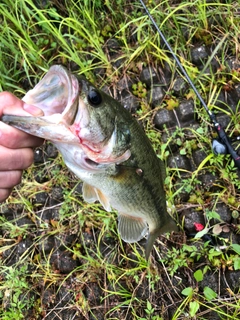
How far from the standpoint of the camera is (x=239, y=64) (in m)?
2.88

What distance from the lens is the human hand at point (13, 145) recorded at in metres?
1.55

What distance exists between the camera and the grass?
2658 millimetres

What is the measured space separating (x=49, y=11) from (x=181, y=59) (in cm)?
108

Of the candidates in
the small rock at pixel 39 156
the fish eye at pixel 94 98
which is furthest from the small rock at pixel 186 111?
the fish eye at pixel 94 98

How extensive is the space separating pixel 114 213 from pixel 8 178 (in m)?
1.22

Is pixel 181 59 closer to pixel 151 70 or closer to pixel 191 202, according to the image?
pixel 151 70

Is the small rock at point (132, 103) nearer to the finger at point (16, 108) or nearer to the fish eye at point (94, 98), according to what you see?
the fish eye at point (94, 98)

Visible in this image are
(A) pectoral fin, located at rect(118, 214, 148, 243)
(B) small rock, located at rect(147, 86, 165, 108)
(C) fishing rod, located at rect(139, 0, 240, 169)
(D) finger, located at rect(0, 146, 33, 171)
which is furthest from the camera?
(B) small rock, located at rect(147, 86, 165, 108)

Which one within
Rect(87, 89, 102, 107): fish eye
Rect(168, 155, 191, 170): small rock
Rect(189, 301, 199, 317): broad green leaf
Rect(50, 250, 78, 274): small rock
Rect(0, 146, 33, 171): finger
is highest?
Rect(87, 89, 102, 107): fish eye

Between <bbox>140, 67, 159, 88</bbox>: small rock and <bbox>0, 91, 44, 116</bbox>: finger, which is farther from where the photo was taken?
<bbox>140, 67, 159, 88</bbox>: small rock

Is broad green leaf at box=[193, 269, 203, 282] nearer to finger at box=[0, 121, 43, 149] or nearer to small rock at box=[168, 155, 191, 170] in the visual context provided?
small rock at box=[168, 155, 191, 170]

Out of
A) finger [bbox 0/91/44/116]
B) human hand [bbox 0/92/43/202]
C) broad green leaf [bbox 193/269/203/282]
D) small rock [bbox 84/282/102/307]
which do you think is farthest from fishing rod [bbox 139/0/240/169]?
finger [bbox 0/91/44/116]

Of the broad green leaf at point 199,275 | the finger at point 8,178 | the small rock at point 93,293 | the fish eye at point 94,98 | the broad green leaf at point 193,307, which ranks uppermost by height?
the fish eye at point 94,98

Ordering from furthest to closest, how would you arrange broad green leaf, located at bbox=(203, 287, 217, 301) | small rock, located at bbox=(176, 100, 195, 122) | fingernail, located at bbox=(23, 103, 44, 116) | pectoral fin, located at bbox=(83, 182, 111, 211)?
1. small rock, located at bbox=(176, 100, 195, 122)
2. broad green leaf, located at bbox=(203, 287, 217, 301)
3. pectoral fin, located at bbox=(83, 182, 111, 211)
4. fingernail, located at bbox=(23, 103, 44, 116)
